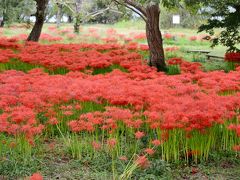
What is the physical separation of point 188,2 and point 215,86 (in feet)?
17.8

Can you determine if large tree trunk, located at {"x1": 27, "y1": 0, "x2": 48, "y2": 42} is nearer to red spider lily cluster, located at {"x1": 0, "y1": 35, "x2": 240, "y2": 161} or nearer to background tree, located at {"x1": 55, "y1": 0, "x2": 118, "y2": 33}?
background tree, located at {"x1": 55, "y1": 0, "x2": 118, "y2": 33}

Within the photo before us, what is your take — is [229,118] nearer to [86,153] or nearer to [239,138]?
[239,138]

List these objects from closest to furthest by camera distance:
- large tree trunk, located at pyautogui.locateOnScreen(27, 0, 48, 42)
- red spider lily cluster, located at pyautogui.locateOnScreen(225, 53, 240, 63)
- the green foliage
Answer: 1. the green foliage
2. red spider lily cluster, located at pyautogui.locateOnScreen(225, 53, 240, 63)
3. large tree trunk, located at pyautogui.locateOnScreen(27, 0, 48, 42)

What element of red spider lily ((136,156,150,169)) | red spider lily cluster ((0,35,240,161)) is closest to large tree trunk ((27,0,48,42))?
red spider lily cluster ((0,35,240,161))

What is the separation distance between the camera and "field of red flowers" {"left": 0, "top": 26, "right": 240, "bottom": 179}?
5.79m

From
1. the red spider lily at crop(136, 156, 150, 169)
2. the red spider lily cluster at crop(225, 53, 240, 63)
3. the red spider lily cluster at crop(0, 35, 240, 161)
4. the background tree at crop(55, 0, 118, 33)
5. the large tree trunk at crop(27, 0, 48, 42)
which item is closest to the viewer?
the red spider lily at crop(136, 156, 150, 169)

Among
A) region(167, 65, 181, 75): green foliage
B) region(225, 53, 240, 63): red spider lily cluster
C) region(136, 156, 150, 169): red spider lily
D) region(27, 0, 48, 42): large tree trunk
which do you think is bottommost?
region(136, 156, 150, 169): red spider lily

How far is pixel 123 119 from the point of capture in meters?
6.20

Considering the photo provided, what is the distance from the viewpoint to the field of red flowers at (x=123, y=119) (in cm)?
579

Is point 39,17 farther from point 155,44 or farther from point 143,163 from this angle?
point 143,163

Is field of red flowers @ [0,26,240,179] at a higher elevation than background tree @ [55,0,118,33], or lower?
lower

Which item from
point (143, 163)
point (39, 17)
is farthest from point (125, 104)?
point (39, 17)

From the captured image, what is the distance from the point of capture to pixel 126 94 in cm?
714

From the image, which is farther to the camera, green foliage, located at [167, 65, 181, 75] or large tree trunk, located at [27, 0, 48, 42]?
large tree trunk, located at [27, 0, 48, 42]
